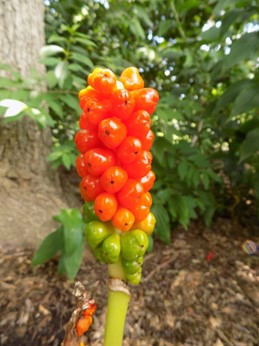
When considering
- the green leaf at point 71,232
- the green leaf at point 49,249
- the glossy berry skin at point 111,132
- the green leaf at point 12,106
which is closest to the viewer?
the glossy berry skin at point 111,132

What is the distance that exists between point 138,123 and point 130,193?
246 millimetres

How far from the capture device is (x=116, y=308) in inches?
44.6

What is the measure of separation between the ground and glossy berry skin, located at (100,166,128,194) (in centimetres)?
113

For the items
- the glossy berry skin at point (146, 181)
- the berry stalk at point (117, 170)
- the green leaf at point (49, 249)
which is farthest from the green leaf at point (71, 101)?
the glossy berry skin at point (146, 181)

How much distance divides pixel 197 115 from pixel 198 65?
0.52 metres

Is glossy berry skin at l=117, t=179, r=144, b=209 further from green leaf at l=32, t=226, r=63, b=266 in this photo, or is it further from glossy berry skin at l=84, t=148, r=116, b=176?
green leaf at l=32, t=226, r=63, b=266

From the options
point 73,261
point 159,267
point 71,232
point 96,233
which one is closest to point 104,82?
point 96,233

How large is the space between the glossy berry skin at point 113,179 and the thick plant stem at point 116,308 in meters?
0.33

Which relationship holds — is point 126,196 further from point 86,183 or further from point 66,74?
point 66,74

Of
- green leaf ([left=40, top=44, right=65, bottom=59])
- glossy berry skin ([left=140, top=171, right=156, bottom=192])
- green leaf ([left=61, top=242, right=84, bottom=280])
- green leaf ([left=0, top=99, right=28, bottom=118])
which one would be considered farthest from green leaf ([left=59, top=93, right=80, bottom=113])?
glossy berry skin ([left=140, top=171, right=156, bottom=192])

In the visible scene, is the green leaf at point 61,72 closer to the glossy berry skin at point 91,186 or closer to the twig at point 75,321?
the glossy berry skin at point 91,186

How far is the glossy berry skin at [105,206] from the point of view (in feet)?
3.26

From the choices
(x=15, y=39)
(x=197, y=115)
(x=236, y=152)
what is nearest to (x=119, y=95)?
(x=15, y=39)

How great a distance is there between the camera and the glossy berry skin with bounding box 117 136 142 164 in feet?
3.20
